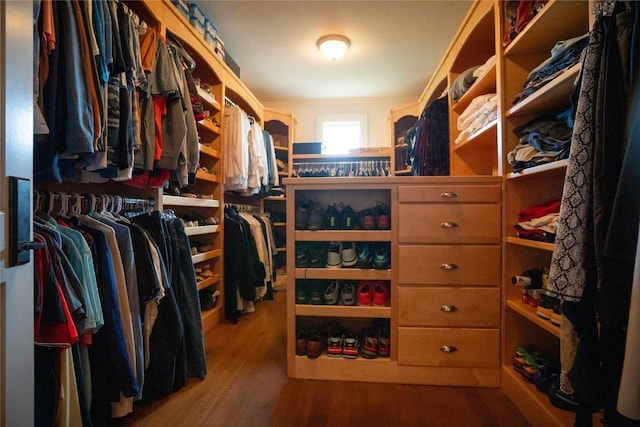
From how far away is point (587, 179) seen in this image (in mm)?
759

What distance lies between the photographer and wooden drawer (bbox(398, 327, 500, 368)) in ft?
4.46

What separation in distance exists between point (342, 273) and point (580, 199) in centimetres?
96

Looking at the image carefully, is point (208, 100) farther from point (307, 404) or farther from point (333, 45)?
point (307, 404)

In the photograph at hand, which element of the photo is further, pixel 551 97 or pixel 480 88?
pixel 480 88

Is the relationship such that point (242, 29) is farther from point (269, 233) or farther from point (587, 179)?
point (587, 179)

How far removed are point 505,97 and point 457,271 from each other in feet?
2.83

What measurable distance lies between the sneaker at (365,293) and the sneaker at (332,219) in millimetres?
335

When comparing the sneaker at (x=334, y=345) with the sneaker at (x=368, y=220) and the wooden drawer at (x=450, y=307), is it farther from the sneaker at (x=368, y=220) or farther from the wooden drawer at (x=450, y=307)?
the sneaker at (x=368, y=220)

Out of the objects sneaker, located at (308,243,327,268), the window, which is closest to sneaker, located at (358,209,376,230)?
sneaker, located at (308,243,327,268)

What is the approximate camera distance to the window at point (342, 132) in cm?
372

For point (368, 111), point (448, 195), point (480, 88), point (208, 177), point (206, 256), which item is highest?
point (368, 111)

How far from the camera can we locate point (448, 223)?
137 centimetres

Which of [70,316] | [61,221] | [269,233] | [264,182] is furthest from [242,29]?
[70,316]

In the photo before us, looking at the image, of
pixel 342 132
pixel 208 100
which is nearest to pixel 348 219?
pixel 208 100
